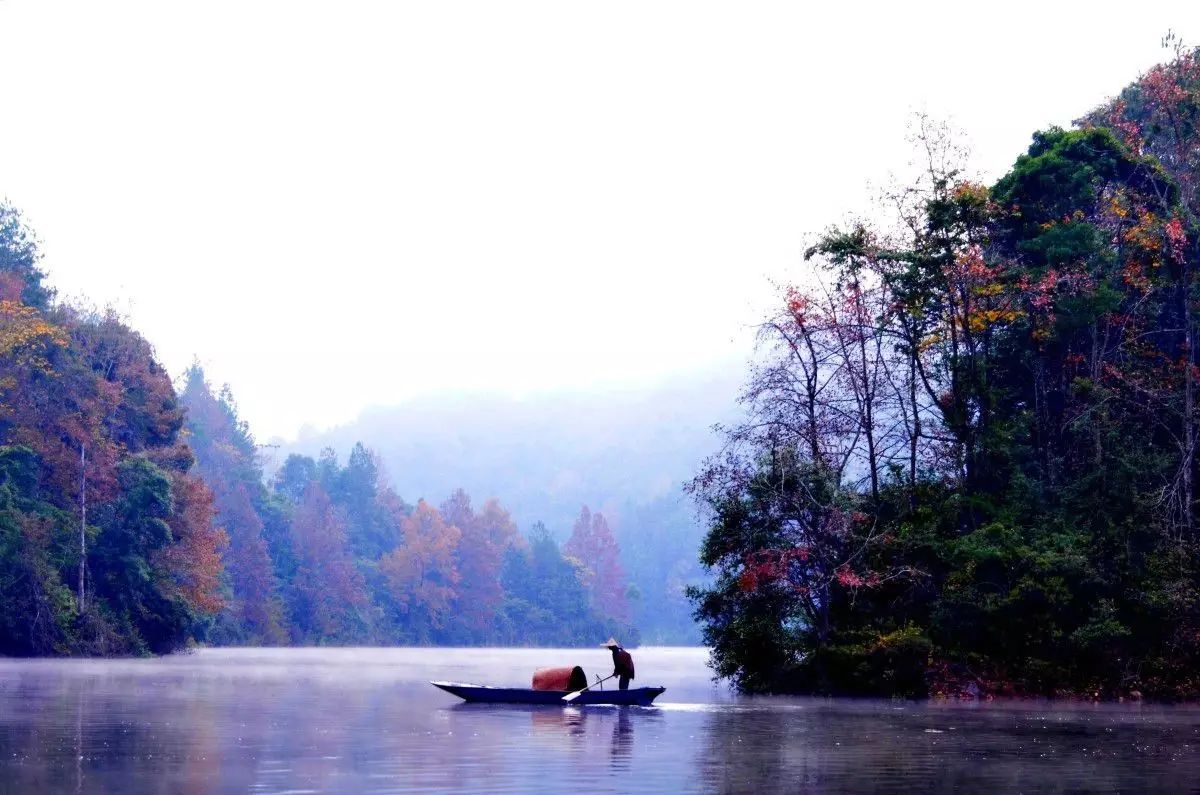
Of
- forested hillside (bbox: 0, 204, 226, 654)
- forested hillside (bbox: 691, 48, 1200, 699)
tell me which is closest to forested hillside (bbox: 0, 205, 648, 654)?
forested hillside (bbox: 0, 204, 226, 654)

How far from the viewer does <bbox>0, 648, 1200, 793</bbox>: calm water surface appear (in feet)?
66.4

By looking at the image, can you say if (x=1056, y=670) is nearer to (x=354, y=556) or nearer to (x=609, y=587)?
(x=354, y=556)

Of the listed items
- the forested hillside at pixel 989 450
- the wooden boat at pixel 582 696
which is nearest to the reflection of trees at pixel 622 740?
the wooden boat at pixel 582 696

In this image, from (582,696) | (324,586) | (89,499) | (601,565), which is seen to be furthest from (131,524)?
(601,565)

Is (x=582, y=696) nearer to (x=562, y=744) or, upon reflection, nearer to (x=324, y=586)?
(x=562, y=744)

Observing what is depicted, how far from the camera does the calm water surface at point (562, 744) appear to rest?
20250 millimetres

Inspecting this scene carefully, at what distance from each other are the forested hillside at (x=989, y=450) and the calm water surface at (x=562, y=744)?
2.53m

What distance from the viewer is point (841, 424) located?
4647cm

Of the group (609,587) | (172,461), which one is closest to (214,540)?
(172,461)

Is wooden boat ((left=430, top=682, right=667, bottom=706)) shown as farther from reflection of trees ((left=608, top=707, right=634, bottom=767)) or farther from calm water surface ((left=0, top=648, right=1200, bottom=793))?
reflection of trees ((left=608, top=707, right=634, bottom=767))

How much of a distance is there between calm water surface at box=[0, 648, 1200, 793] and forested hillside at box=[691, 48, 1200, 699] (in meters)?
2.53

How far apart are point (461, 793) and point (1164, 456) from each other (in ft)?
101

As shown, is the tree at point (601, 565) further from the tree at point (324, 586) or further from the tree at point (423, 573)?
the tree at point (324, 586)

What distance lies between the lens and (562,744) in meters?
27.0
